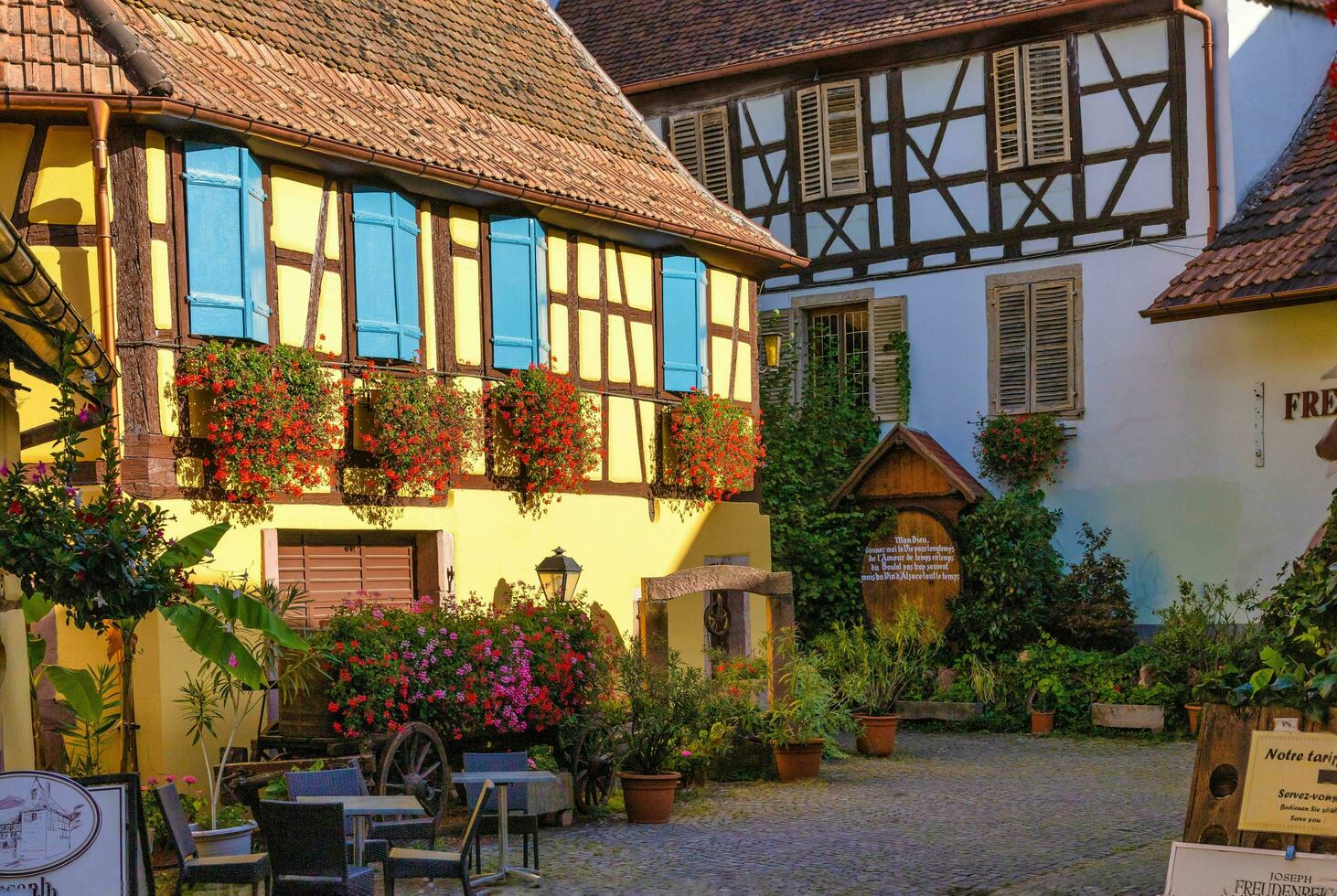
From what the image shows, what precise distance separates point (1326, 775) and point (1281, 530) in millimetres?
11644

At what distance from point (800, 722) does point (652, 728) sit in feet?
6.78

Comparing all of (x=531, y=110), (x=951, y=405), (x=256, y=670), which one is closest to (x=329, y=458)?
(x=256, y=670)

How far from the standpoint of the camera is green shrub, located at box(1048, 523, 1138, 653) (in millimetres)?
17500

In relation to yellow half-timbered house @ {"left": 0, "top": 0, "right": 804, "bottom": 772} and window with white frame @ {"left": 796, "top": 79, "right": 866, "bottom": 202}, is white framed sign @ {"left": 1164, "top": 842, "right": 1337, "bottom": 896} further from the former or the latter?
window with white frame @ {"left": 796, "top": 79, "right": 866, "bottom": 202}

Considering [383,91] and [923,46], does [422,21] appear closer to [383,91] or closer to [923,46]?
[383,91]

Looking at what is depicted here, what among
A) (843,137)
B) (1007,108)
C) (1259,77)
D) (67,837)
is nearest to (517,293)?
(843,137)

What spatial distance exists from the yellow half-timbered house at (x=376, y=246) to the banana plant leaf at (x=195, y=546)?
38.8 inches

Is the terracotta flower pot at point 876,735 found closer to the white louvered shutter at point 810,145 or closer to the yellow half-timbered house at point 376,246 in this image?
the yellow half-timbered house at point 376,246

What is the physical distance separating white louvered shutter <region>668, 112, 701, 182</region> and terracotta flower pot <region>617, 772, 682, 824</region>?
36.5ft

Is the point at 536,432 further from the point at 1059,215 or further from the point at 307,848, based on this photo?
the point at 1059,215

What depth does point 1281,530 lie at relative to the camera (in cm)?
1695

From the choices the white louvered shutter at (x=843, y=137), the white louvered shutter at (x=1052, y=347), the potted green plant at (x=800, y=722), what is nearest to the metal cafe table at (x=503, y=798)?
the potted green plant at (x=800, y=722)

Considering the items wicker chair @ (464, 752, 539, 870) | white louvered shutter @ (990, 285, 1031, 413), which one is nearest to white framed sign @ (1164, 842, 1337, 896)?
wicker chair @ (464, 752, 539, 870)

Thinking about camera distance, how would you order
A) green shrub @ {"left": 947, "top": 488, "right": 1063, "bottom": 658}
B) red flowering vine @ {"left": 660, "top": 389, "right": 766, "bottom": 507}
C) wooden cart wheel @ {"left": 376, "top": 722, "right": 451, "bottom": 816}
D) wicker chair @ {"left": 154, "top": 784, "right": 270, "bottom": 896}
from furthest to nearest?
green shrub @ {"left": 947, "top": 488, "right": 1063, "bottom": 658}, red flowering vine @ {"left": 660, "top": 389, "right": 766, "bottom": 507}, wooden cart wheel @ {"left": 376, "top": 722, "right": 451, "bottom": 816}, wicker chair @ {"left": 154, "top": 784, "right": 270, "bottom": 896}
